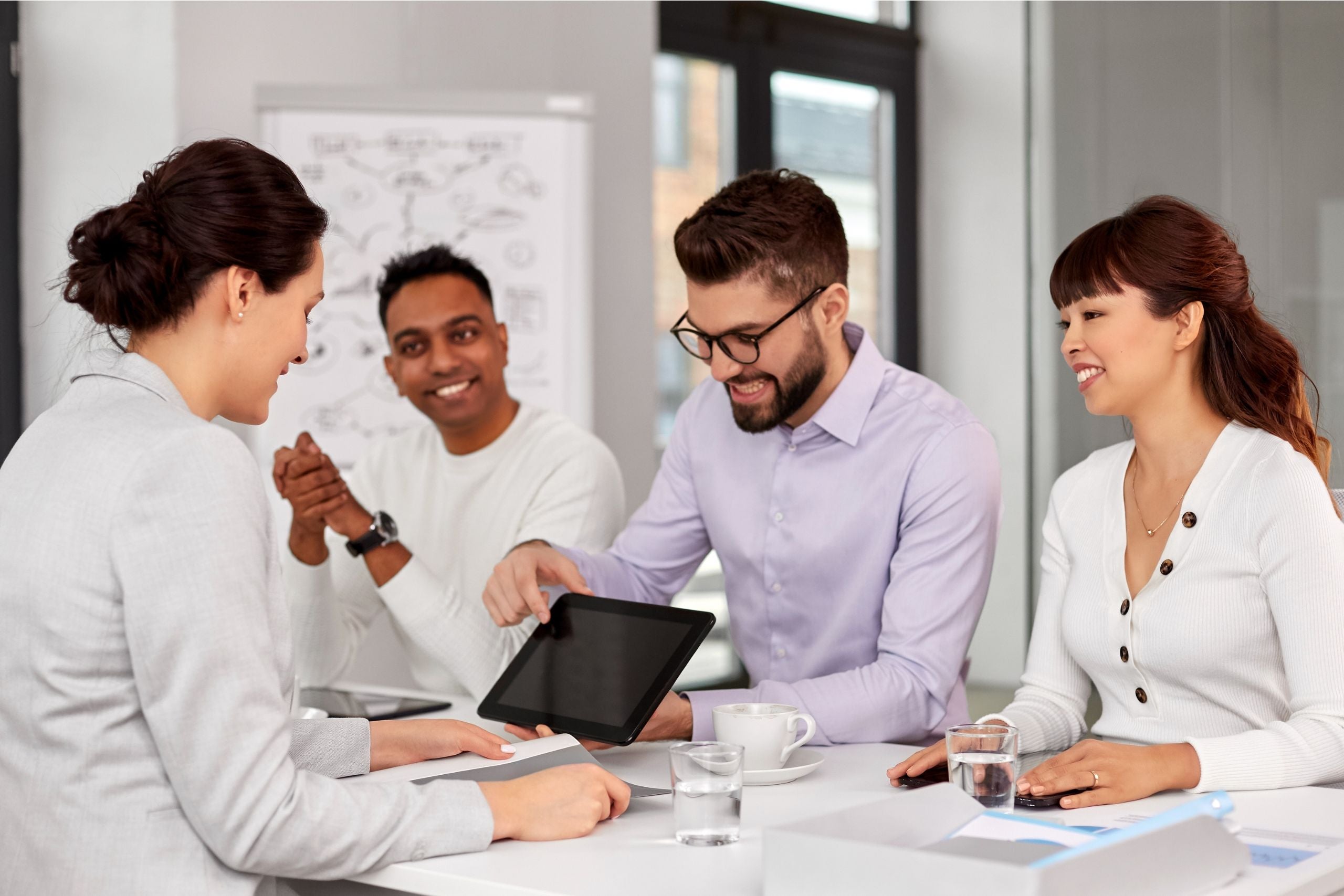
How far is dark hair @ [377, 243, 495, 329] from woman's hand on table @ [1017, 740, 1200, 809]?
1773mm

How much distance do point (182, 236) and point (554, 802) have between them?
0.71 m

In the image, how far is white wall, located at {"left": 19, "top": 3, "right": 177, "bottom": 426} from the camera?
3482mm

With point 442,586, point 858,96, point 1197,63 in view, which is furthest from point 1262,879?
point 858,96

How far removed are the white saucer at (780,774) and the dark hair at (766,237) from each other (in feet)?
2.77

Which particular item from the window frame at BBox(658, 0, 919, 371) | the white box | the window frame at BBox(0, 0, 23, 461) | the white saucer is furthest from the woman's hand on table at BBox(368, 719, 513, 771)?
the window frame at BBox(658, 0, 919, 371)

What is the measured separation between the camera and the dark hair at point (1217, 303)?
6.00ft

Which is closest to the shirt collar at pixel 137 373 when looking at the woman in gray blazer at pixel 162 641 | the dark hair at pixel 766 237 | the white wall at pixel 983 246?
the woman in gray blazer at pixel 162 641

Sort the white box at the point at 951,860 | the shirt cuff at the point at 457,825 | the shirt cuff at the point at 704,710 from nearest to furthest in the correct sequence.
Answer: the white box at the point at 951,860 < the shirt cuff at the point at 457,825 < the shirt cuff at the point at 704,710

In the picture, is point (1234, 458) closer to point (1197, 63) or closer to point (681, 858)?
point (681, 858)

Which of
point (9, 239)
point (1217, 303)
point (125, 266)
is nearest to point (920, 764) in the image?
point (1217, 303)

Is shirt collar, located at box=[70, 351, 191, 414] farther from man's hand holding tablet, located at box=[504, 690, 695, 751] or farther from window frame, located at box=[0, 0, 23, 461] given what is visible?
window frame, located at box=[0, 0, 23, 461]

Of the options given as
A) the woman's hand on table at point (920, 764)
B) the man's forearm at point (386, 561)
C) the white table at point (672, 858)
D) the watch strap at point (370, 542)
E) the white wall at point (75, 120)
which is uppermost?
the white wall at point (75, 120)

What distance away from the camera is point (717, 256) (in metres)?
2.14

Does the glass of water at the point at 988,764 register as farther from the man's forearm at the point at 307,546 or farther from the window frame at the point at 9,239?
the window frame at the point at 9,239
